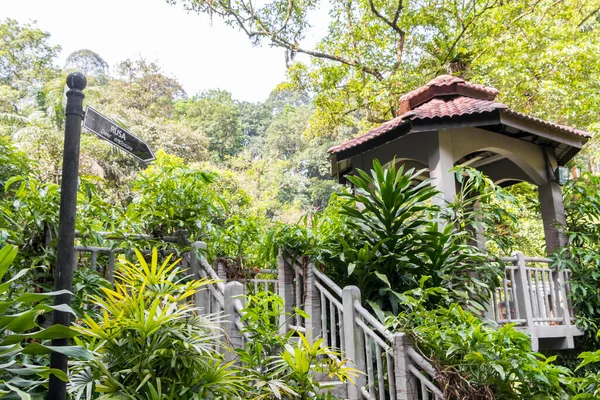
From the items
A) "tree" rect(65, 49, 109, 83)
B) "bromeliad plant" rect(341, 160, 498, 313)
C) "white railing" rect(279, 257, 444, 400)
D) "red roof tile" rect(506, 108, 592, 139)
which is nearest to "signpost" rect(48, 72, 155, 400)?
"white railing" rect(279, 257, 444, 400)

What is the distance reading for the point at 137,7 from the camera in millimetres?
46094

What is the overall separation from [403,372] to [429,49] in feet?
40.7

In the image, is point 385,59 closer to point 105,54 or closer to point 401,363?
point 401,363

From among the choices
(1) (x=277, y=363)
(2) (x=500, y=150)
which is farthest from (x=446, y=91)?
(1) (x=277, y=363)

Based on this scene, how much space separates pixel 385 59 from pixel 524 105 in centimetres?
413

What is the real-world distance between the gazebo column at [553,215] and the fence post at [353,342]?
463cm

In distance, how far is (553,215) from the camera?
24.0ft

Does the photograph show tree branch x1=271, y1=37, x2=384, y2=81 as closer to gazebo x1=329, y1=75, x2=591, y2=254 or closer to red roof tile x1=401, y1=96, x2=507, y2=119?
gazebo x1=329, y1=75, x2=591, y2=254

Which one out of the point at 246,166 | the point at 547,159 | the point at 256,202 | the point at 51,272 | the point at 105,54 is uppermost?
the point at 105,54

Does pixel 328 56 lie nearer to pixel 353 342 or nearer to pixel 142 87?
pixel 142 87

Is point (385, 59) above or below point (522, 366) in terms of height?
above

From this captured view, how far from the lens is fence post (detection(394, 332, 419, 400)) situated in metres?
3.28

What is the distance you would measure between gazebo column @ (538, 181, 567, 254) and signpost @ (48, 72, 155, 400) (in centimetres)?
677

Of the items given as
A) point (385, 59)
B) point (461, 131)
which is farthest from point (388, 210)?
point (385, 59)
